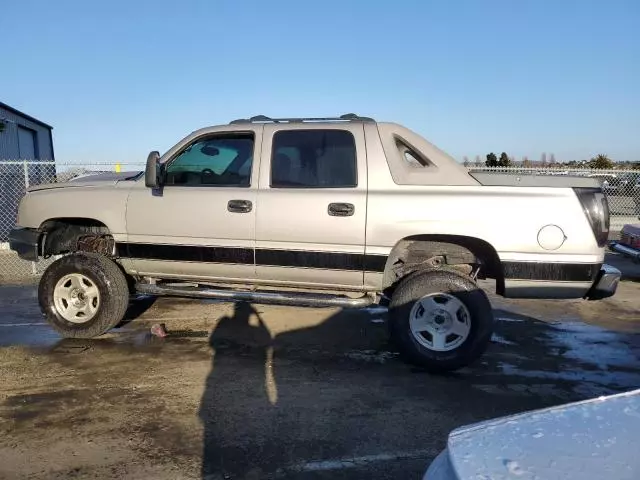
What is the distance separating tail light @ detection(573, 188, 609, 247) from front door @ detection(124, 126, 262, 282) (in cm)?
281

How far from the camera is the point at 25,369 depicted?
479cm

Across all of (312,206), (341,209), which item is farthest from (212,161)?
(341,209)

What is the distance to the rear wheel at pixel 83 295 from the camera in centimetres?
549

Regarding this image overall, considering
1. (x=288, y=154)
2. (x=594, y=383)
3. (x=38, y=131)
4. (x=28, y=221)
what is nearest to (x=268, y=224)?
(x=288, y=154)

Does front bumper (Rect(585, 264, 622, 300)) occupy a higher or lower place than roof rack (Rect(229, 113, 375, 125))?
lower

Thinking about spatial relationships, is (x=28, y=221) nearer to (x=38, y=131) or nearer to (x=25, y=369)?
(x=25, y=369)

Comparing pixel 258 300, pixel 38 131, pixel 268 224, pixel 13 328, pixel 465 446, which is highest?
pixel 38 131

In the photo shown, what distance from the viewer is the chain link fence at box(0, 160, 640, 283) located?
9.66 meters

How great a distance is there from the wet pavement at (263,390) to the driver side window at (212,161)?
1.64 m

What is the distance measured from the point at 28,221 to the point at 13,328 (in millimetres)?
1283

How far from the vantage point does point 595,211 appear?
4.51 meters

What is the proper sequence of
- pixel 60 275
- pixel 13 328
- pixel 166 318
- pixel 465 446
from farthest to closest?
1. pixel 166 318
2. pixel 13 328
3. pixel 60 275
4. pixel 465 446

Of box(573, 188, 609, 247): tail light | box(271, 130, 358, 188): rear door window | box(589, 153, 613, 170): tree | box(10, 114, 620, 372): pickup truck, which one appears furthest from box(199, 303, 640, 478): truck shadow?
box(589, 153, 613, 170): tree

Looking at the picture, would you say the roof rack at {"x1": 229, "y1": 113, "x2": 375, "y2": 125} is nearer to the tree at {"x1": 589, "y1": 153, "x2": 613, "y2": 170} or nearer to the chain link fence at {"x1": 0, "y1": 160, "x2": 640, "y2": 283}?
the chain link fence at {"x1": 0, "y1": 160, "x2": 640, "y2": 283}
